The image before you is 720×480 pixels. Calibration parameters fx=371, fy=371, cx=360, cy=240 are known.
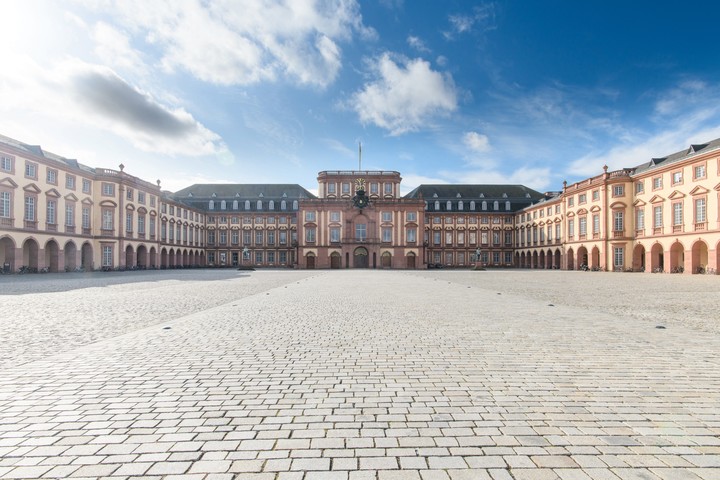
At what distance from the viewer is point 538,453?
3.33m

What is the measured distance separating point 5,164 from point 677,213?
6611cm

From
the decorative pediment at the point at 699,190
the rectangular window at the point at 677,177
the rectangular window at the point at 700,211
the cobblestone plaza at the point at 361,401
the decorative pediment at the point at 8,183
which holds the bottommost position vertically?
the cobblestone plaza at the point at 361,401

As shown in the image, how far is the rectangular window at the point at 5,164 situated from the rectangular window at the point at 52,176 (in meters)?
3.92

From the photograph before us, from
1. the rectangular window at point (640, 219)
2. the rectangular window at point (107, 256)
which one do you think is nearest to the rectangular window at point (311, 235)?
the rectangular window at point (107, 256)

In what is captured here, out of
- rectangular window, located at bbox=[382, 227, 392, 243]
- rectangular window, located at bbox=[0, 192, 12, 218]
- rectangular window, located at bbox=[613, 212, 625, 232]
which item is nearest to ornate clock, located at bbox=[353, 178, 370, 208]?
rectangular window, located at bbox=[382, 227, 392, 243]

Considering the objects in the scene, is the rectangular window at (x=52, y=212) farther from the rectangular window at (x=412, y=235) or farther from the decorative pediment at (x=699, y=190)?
the decorative pediment at (x=699, y=190)

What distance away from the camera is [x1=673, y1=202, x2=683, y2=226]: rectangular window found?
38969 millimetres

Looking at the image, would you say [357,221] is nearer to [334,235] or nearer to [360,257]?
[334,235]

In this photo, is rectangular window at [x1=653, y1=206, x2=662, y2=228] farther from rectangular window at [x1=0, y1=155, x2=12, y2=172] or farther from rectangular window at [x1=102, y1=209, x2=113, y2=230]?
rectangular window at [x1=0, y1=155, x2=12, y2=172]

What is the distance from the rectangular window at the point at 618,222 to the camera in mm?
45594

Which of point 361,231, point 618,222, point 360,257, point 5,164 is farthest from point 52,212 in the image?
point 618,222

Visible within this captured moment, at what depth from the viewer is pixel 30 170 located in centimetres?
3606

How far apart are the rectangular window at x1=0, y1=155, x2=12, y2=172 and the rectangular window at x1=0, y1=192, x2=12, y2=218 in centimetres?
218

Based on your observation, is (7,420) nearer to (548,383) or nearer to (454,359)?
(454,359)
